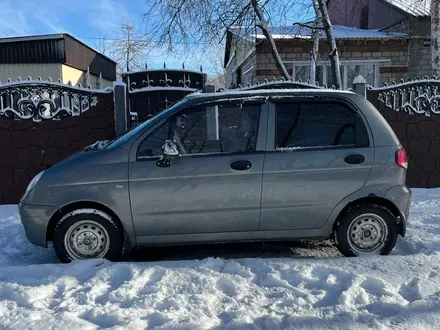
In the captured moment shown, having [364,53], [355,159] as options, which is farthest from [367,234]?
[364,53]

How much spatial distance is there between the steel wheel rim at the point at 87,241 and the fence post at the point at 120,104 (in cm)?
327

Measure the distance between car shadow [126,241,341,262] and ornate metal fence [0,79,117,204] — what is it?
320 centimetres

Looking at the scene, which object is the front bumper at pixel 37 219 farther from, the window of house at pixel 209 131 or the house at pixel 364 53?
the house at pixel 364 53

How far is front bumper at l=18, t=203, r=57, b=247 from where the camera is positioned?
436 cm

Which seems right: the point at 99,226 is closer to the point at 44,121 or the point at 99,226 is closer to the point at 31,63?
the point at 44,121

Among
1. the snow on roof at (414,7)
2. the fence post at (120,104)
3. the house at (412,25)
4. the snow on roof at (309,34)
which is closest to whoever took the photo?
the fence post at (120,104)

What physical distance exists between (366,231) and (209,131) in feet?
6.38

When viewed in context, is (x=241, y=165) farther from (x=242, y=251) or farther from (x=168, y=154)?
(x=242, y=251)

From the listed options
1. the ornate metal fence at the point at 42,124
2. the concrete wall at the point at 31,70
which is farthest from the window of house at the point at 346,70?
the concrete wall at the point at 31,70

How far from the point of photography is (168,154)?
4.27 m

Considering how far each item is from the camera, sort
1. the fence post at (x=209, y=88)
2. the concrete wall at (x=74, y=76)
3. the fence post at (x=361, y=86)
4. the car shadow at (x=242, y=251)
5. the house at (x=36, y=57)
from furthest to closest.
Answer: the concrete wall at (x=74, y=76) → the house at (x=36, y=57) → the fence post at (x=361, y=86) → the fence post at (x=209, y=88) → the car shadow at (x=242, y=251)

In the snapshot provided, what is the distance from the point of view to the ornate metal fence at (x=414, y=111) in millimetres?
8023

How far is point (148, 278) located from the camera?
13.0 feet

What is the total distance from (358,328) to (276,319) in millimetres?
589
